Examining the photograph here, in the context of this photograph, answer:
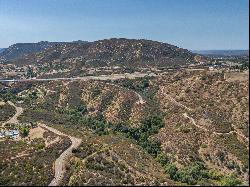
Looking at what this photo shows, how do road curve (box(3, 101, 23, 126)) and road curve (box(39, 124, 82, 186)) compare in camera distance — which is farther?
road curve (box(3, 101, 23, 126))

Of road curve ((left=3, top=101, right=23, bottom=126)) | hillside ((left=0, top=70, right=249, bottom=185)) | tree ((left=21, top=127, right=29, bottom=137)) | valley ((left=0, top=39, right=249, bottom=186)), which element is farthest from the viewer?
road curve ((left=3, top=101, right=23, bottom=126))

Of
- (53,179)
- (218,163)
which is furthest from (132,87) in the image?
(53,179)

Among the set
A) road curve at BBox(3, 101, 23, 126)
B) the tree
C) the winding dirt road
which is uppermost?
the winding dirt road

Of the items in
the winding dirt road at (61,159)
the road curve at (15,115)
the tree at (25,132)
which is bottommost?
the road curve at (15,115)

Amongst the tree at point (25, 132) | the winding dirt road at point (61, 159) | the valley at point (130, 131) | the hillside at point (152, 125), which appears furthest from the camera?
the tree at point (25, 132)

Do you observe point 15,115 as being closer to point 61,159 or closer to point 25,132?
point 25,132

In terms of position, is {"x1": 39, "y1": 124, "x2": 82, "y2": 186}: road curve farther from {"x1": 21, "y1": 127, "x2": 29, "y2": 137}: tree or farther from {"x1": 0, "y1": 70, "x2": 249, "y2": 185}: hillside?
{"x1": 21, "y1": 127, "x2": 29, "y2": 137}: tree

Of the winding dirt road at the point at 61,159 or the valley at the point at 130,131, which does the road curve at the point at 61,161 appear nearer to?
the winding dirt road at the point at 61,159

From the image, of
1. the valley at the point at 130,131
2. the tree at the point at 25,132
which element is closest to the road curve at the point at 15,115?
the valley at the point at 130,131

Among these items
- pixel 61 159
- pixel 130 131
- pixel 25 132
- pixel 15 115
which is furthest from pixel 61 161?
pixel 15 115

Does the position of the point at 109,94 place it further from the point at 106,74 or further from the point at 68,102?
the point at 106,74

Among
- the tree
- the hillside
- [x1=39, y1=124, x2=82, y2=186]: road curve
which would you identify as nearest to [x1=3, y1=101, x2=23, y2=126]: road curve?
the hillside
